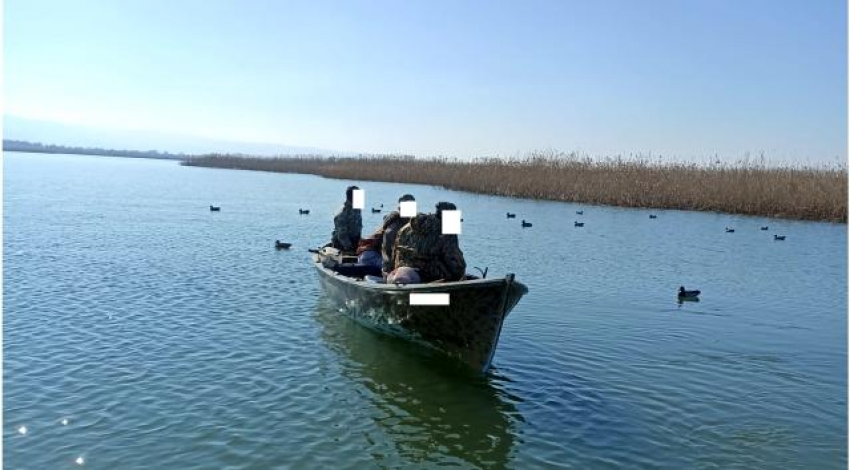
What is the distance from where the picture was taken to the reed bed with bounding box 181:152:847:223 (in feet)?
112

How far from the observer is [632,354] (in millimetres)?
10242

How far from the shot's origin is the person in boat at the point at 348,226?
13977mm

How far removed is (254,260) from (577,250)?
10.1m

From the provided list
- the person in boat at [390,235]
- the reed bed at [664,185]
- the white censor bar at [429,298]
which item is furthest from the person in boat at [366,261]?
the reed bed at [664,185]

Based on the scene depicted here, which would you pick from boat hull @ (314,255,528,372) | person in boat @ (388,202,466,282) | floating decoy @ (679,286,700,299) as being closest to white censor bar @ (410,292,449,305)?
boat hull @ (314,255,528,372)

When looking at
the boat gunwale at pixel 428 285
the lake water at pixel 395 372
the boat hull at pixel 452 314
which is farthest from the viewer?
the boat hull at pixel 452 314

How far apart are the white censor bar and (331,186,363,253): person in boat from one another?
526 centimetres

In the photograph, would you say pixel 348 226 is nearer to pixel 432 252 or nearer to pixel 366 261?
pixel 366 261

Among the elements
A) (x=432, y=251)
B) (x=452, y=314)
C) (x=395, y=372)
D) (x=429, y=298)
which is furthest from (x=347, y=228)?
(x=452, y=314)

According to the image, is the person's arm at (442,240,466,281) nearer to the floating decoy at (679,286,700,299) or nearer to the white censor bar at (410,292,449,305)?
the white censor bar at (410,292,449,305)

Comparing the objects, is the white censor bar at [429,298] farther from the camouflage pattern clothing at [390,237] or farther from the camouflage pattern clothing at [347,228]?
the camouflage pattern clothing at [347,228]

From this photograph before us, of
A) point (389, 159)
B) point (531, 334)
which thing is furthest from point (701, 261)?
point (389, 159)

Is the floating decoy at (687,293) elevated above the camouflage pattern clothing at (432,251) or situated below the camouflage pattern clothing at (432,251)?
below

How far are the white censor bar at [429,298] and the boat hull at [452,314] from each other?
43mm
